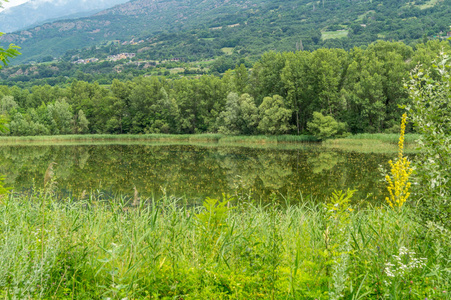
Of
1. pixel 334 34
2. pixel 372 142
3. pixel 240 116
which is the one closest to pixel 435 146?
pixel 372 142

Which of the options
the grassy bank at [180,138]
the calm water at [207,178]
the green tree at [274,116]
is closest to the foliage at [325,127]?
the grassy bank at [180,138]

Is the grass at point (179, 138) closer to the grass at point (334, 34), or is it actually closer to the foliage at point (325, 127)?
the foliage at point (325, 127)

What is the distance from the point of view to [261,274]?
10.2 ft

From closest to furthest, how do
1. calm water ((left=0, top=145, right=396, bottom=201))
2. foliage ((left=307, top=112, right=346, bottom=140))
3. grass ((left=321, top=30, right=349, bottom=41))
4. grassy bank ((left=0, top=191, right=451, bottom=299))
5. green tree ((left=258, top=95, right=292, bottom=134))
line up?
grassy bank ((left=0, top=191, right=451, bottom=299)) → calm water ((left=0, top=145, right=396, bottom=201)) → foliage ((left=307, top=112, right=346, bottom=140)) → green tree ((left=258, top=95, right=292, bottom=134)) → grass ((left=321, top=30, right=349, bottom=41))

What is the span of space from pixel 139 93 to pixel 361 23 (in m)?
128

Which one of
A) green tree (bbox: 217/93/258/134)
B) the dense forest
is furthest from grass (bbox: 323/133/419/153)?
green tree (bbox: 217/93/258/134)

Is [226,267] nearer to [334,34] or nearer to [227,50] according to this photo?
[334,34]

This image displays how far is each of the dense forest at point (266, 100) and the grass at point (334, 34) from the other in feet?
325

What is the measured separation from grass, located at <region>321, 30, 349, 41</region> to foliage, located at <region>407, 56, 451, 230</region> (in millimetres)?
154783

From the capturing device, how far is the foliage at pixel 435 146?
11.4 ft

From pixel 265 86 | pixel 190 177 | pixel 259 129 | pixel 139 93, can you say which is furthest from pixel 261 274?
pixel 139 93

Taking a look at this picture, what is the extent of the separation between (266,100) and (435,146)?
42.6 metres

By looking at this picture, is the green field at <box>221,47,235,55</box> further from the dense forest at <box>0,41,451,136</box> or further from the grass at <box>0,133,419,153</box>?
the grass at <box>0,133,419,153</box>

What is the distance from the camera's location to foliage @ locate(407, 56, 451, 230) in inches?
137
